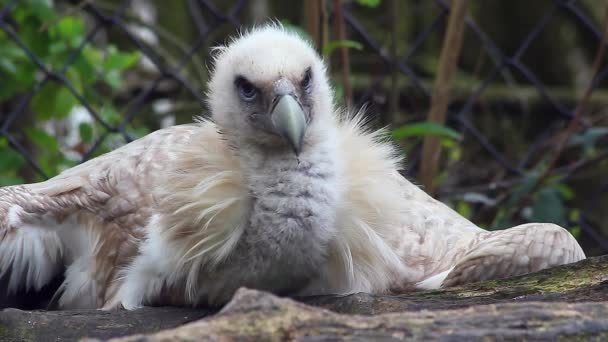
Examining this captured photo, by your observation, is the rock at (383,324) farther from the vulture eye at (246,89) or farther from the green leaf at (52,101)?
the green leaf at (52,101)

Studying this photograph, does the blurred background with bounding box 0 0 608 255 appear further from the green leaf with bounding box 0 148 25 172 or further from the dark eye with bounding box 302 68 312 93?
the dark eye with bounding box 302 68 312 93

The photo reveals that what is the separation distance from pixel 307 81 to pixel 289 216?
336 mm

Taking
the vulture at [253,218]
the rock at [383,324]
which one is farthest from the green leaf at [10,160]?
the rock at [383,324]

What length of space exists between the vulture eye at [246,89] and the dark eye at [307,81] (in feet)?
0.35

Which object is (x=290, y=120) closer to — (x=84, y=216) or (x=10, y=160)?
(x=84, y=216)

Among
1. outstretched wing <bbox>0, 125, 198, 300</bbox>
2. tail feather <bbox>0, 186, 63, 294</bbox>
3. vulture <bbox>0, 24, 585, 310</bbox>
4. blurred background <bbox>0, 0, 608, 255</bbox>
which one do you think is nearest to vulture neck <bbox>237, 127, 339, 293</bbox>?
vulture <bbox>0, 24, 585, 310</bbox>

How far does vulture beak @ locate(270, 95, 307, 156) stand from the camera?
2.09 m

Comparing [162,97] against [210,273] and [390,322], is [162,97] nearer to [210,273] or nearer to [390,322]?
[210,273]

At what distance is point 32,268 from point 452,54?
1.37 meters

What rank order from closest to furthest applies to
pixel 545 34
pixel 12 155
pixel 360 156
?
pixel 360 156 < pixel 12 155 < pixel 545 34

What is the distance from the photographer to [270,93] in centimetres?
217

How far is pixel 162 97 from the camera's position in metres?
4.47

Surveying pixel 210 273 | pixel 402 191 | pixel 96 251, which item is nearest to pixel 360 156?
pixel 402 191

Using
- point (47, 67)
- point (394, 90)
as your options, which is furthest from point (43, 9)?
point (394, 90)
